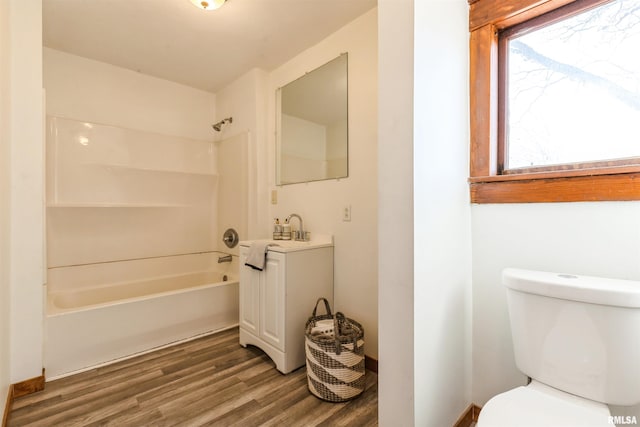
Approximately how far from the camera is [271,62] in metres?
2.63

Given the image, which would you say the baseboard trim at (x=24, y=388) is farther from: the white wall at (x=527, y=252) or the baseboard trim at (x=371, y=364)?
the white wall at (x=527, y=252)

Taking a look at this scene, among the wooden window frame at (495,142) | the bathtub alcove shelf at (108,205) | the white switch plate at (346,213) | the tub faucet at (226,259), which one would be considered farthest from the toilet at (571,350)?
the bathtub alcove shelf at (108,205)

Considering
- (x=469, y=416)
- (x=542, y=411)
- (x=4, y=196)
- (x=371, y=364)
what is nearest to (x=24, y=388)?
(x=4, y=196)

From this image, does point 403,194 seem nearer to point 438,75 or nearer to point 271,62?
point 438,75

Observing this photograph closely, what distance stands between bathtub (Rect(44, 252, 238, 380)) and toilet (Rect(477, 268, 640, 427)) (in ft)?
7.22

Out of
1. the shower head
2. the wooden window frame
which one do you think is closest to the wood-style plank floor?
the wooden window frame

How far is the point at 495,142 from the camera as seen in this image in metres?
1.43

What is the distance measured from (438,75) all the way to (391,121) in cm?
33

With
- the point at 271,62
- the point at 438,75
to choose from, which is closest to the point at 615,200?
the point at 438,75

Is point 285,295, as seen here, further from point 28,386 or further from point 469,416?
point 28,386

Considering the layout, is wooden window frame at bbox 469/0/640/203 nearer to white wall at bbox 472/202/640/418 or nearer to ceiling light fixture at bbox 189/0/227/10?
white wall at bbox 472/202/640/418

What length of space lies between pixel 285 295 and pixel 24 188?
1683mm

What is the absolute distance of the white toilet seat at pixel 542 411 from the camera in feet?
2.82

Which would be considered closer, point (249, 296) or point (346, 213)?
point (346, 213)
